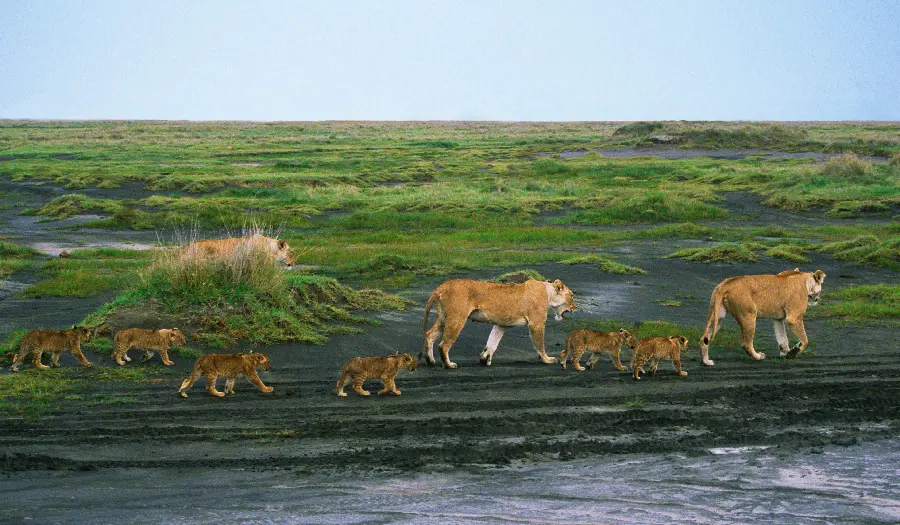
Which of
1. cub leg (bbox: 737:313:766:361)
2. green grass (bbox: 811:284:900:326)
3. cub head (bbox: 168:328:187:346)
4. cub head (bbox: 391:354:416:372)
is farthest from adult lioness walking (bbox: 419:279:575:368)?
green grass (bbox: 811:284:900:326)

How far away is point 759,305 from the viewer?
14734 mm

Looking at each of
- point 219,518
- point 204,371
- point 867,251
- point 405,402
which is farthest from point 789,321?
point 867,251

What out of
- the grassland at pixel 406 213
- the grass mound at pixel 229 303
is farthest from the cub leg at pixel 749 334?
the grassland at pixel 406 213

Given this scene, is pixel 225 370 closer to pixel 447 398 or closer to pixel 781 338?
pixel 447 398

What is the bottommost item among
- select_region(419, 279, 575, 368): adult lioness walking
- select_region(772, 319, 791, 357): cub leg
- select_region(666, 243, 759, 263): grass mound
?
select_region(666, 243, 759, 263): grass mound

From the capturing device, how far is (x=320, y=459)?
9977 mm

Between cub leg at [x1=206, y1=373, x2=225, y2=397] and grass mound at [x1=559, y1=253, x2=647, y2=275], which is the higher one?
cub leg at [x1=206, y1=373, x2=225, y2=397]

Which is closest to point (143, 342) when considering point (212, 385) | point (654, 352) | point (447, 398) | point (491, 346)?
point (212, 385)

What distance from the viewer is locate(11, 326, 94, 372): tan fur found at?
13422mm

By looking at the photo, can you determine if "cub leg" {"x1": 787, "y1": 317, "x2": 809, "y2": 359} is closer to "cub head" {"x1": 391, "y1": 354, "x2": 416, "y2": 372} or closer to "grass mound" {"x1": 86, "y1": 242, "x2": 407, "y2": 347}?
"cub head" {"x1": 391, "y1": 354, "x2": 416, "y2": 372}

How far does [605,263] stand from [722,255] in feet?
11.8

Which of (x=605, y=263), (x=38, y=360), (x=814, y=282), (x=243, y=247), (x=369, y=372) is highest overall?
(x=243, y=247)

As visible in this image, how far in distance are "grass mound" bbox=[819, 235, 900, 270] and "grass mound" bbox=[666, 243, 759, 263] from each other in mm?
2626

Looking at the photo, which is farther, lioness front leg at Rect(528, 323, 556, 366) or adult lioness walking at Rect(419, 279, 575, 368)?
lioness front leg at Rect(528, 323, 556, 366)
